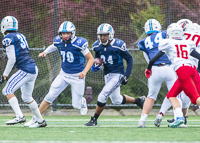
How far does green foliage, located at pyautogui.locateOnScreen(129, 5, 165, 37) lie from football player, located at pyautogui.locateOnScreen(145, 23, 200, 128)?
539cm

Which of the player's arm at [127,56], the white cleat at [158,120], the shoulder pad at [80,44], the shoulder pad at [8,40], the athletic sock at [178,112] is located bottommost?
the white cleat at [158,120]

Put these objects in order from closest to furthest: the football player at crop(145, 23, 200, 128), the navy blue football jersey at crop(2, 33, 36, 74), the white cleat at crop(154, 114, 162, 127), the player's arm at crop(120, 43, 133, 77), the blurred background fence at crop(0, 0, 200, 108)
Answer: the football player at crop(145, 23, 200, 128)
the white cleat at crop(154, 114, 162, 127)
the navy blue football jersey at crop(2, 33, 36, 74)
the player's arm at crop(120, 43, 133, 77)
the blurred background fence at crop(0, 0, 200, 108)

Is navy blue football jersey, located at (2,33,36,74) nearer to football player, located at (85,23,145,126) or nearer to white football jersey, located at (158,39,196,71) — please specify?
football player, located at (85,23,145,126)

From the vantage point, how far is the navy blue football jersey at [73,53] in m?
6.88

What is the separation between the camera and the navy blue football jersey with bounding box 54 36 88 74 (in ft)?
22.6

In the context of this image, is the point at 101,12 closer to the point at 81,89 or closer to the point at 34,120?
the point at 81,89

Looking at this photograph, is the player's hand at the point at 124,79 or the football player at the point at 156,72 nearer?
the football player at the point at 156,72

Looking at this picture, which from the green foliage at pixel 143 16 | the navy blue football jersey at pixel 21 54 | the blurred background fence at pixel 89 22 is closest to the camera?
the navy blue football jersey at pixel 21 54

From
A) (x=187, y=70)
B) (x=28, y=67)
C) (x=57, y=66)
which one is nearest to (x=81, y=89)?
(x=28, y=67)

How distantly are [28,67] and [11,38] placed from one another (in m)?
0.53

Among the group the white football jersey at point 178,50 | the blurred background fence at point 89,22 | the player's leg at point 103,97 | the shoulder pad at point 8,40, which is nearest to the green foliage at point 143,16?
the blurred background fence at point 89,22

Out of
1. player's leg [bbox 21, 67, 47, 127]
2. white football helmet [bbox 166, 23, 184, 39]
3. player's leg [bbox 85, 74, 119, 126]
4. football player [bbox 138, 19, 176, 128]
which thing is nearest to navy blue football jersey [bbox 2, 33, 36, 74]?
player's leg [bbox 21, 67, 47, 127]

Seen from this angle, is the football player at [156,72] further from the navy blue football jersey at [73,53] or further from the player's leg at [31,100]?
the player's leg at [31,100]

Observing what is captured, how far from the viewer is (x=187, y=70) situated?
5613 mm
